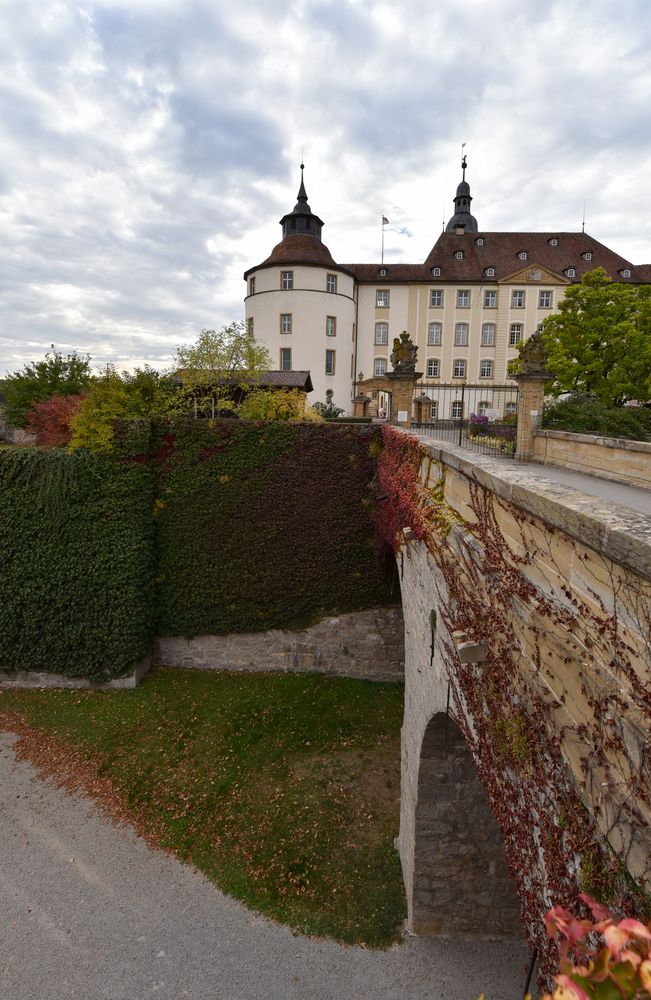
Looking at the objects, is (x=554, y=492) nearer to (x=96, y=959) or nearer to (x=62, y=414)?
(x=96, y=959)

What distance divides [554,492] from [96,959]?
897cm

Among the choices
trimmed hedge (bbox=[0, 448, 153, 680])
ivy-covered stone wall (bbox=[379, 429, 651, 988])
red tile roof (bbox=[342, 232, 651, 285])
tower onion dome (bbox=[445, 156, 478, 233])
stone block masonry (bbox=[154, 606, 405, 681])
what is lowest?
stone block masonry (bbox=[154, 606, 405, 681])

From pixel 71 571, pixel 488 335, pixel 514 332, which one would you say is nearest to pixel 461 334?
pixel 488 335

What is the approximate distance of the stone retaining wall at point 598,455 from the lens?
938 centimetres

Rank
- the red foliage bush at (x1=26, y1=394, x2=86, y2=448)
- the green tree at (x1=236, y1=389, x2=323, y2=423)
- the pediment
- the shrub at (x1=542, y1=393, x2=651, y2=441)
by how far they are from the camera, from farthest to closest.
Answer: the pediment, the shrub at (x1=542, y1=393, x2=651, y2=441), the green tree at (x1=236, y1=389, x2=323, y2=423), the red foliage bush at (x1=26, y1=394, x2=86, y2=448)

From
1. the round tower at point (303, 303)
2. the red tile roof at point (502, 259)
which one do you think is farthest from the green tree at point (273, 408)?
the red tile roof at point (502, 259)

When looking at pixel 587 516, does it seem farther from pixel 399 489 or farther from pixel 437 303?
pixel 437 303

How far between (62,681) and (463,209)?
50279 millimetres

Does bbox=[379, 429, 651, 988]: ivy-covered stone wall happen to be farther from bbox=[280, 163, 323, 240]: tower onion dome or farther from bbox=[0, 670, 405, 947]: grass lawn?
bbox=[280, 163, 323, 240]: tower onion dome

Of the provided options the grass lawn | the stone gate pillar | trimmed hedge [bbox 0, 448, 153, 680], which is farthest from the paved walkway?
trimmed hedge [bbox 0, 448, 153, 680]

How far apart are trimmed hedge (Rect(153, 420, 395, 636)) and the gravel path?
615 cm

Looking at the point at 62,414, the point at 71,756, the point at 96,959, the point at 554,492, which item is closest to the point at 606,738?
the point at 554,492

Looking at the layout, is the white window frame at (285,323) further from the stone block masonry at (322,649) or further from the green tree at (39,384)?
the stone block masonry at (322,649)

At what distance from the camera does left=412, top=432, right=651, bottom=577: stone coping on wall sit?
6.11ft
